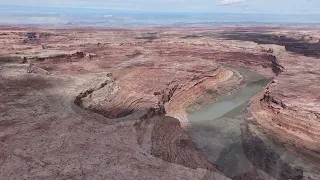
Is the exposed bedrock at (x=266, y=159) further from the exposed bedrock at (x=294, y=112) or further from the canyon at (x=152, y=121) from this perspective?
the exposed bedrock at (x=294, y=112)

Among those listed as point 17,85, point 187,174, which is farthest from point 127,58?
point 187,174

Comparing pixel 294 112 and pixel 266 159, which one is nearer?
pixel 266 159

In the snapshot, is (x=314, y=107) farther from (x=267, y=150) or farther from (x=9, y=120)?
(x=9, y=120)

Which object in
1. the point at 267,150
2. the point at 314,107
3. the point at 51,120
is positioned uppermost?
the point at 51,120

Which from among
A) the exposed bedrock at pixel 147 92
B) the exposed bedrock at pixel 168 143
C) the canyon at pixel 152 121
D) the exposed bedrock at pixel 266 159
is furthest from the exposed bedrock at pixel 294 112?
the exposed bedrock at pixel 168 143

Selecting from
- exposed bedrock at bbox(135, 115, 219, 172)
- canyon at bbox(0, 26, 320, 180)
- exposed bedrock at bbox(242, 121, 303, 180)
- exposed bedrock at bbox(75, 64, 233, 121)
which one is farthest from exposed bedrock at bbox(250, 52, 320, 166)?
exposed bedrock at bbox(135, 115, 219, 172)

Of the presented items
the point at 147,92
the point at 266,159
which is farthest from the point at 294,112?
the point at 147,92

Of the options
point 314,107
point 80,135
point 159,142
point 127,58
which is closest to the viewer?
point 80,135

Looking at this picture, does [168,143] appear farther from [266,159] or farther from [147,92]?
[147,92]
